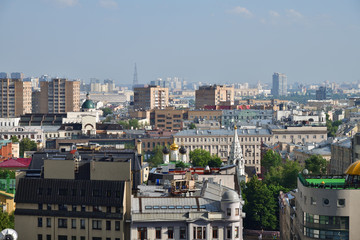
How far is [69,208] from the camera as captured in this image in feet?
168

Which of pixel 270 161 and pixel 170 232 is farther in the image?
pixel 270 161

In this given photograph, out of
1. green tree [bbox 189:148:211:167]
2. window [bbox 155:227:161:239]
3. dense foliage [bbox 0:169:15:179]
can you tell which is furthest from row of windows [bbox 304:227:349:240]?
green tree [bbox 189:148:211:167]

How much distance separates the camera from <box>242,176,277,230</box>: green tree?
262 ft

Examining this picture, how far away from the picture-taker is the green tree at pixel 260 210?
262 feet

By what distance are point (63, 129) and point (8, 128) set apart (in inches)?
424

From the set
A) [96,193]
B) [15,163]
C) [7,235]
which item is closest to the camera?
[7,235]

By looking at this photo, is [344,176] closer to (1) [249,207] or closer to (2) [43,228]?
(2) [43,228]

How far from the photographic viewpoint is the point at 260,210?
264ft

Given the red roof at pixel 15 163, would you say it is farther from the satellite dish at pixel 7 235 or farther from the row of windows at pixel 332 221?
the satellite dish at pixel 7 235

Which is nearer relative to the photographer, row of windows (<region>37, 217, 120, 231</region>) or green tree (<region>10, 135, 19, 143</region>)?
row of windows (<region>37, 217, 120, 231</region>)

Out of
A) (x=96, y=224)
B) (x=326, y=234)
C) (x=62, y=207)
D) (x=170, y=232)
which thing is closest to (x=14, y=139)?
(x=62, y=207)

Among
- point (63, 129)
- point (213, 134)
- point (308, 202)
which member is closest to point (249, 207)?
point (308, 202)

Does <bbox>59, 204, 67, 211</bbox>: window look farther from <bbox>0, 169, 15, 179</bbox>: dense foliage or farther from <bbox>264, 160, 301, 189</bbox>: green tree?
<bbox>264, 160, 301, 189</bbox>: green tree

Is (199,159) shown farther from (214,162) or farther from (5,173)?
(5,173)
